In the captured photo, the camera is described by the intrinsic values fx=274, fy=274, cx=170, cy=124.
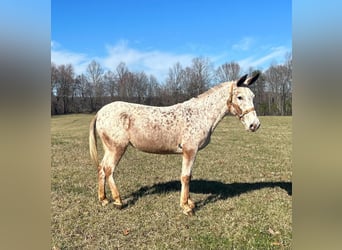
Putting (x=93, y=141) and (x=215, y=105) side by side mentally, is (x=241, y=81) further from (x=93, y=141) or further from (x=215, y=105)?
(x=93, y=141)

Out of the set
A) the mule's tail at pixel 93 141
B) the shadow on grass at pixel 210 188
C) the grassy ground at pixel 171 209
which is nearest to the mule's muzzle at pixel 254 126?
the grassy ground at pixel 171 209

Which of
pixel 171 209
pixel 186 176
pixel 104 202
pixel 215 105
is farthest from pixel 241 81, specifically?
pixel 104 202

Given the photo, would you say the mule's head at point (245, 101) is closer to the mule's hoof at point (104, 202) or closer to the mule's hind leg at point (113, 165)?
the mule's hind leg at point (113, 165)

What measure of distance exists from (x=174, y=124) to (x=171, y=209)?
1259 mm

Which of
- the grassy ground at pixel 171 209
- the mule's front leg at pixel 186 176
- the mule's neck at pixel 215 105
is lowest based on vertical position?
the grassy ground at pixel 171 209

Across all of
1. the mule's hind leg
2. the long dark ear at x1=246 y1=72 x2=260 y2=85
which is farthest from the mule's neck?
the mule's hind leg

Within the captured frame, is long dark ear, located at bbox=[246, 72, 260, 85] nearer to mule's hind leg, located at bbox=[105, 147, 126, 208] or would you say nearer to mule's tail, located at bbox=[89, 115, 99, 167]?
mule's hind leg, located at bbox=[105, 147, 126, 208]

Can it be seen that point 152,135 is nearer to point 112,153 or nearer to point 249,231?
point 112,153

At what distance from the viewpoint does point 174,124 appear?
3846 mm

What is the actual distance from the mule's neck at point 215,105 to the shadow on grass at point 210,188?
4.47 ft

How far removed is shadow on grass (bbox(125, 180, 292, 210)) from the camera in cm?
457

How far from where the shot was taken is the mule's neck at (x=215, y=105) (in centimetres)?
393
